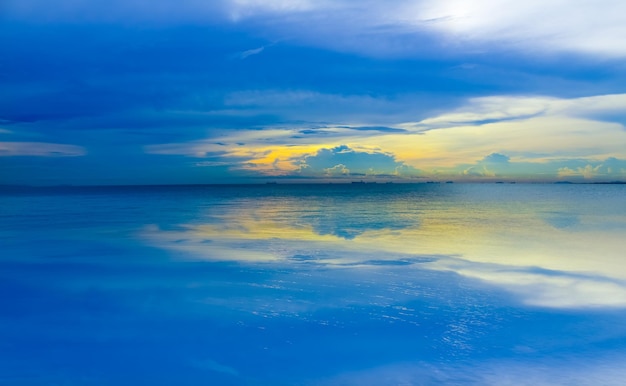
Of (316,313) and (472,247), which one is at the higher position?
(472,247)

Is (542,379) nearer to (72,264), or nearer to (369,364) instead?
(369,364)

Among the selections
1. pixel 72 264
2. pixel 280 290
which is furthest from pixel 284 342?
pixel 72 264

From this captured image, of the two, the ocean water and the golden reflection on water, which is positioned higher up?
the golden reflection on water

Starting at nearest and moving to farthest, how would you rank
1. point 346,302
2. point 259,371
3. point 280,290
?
1. point 259,371
2. point 346,302
3. point 280,290

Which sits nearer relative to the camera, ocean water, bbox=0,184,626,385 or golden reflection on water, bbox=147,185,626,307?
ocean water, bbox=0,184,626,385

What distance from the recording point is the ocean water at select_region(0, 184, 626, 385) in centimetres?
711

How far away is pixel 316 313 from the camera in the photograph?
937 cm

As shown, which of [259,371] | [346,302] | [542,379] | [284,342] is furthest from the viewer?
[346,302]

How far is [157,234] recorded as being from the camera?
71.3 ft

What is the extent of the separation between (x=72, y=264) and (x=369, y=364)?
1118 centimetres

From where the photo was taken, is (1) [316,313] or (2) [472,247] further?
(2) [472,247]

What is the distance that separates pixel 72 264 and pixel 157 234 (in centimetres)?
664

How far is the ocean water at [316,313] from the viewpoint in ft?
23.3

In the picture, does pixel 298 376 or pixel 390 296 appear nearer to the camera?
pixel 298 376
